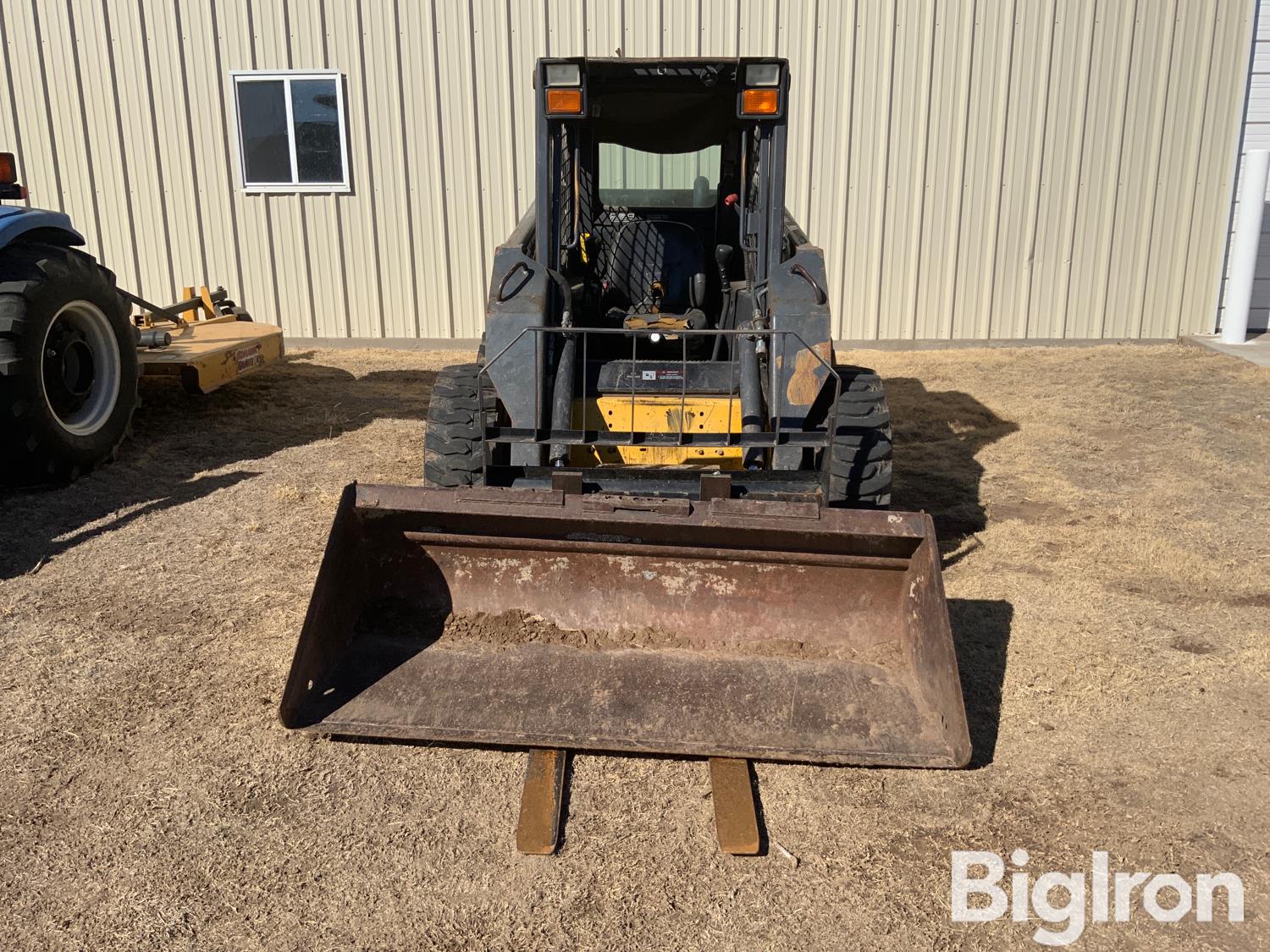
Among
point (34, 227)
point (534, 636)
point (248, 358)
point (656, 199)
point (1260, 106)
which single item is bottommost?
point (534, 636)

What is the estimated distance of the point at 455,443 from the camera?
4535mm

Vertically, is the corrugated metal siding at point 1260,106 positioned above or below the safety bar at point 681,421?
above

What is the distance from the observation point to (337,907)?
259cm

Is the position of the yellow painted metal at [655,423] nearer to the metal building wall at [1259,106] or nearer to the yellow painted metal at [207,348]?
the yellow painted metal at [207,348]

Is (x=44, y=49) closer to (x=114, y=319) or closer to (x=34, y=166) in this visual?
(x=34, y=166)

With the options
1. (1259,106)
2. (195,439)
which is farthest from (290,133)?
(1259,106)

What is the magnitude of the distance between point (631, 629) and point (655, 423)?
3.96ft

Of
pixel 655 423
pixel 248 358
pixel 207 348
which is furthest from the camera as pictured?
pixel 248 358

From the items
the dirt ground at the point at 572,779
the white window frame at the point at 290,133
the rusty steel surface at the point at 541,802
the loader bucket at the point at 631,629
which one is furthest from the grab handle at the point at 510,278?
the white window frame at the point at 290,133

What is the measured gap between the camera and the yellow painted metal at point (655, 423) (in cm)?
455

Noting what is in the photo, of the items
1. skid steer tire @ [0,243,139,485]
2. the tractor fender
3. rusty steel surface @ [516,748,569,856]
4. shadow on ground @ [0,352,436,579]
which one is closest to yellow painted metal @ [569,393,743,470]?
rusty steel surface @ [516,748,569,856]

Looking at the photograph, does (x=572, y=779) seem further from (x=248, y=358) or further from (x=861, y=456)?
(x=248, y=358)

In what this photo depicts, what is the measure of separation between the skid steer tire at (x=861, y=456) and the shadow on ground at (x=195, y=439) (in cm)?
343

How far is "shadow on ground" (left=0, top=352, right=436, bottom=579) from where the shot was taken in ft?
16.9
